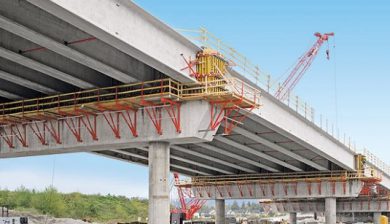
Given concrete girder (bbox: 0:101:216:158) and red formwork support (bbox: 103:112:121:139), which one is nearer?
concrete girder (bbox: 0:101:216:158)

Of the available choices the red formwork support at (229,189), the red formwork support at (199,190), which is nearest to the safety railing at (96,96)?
the red formwork support at (229,189)

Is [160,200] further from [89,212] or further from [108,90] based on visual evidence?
[89,212]

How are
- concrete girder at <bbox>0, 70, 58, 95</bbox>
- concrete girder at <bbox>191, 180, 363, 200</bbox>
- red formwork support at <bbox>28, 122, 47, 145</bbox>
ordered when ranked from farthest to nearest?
concrete girder at <bbox>191, 180, 363, 200</bbox>, red formwork support at <bbox>28, 122, 47, 145</bbox>, concrete girder at <bbox>0, 70, 58, 95</bbox>

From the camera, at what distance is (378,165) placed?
69.5 m

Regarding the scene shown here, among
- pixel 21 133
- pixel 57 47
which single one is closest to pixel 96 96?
pixel 57 47

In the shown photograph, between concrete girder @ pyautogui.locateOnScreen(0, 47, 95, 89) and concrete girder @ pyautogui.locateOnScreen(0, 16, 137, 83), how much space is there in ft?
7.11

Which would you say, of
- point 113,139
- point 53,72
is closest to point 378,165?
→ point 113,139

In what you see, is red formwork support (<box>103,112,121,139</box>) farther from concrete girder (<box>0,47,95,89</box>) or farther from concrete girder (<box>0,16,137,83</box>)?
concrete girder (<box>0,16,137,83</box>)

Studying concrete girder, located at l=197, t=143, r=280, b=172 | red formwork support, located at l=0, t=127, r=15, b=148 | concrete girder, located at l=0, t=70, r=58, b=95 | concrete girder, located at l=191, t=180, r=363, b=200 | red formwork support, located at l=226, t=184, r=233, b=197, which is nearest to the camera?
concrete girder, located at l=0, t=70, r=58, b=95

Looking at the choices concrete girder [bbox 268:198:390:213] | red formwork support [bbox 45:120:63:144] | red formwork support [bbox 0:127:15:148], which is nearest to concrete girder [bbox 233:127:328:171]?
red formwork support [bbox 45:120:63:144]

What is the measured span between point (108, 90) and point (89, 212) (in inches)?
3459

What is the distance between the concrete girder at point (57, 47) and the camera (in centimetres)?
2075

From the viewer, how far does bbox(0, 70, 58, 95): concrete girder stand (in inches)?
1081

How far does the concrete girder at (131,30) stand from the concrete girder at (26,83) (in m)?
7.36
